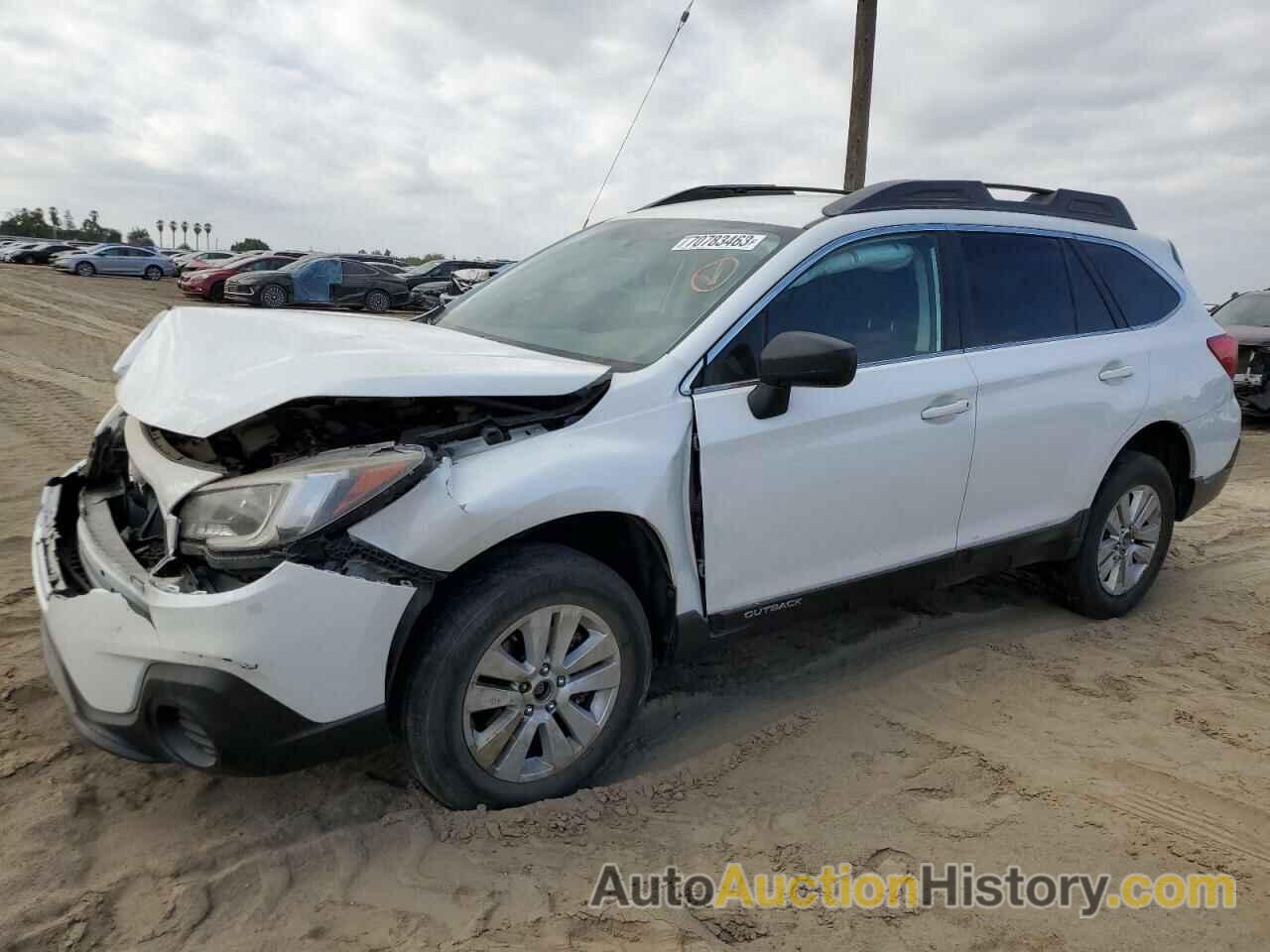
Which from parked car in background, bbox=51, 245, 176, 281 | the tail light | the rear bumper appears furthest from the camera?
parked car in background, bbox=51, 245, 176, 281

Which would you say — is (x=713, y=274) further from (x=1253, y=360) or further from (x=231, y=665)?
(x=1253, y=360)

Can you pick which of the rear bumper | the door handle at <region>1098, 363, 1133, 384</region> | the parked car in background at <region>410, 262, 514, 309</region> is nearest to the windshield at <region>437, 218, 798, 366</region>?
the rear bumper

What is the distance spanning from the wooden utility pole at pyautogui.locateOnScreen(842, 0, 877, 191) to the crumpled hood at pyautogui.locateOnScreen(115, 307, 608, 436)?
28.0ft

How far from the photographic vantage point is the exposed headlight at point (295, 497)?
7.45 feet

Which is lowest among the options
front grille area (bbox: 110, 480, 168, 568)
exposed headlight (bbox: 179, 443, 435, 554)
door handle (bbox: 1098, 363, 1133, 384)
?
front grille area (bbox: 110, 480, 168, 568)

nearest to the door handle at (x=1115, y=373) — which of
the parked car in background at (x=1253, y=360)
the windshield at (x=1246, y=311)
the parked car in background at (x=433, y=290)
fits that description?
the parked car in background at (x=1253, y=360)

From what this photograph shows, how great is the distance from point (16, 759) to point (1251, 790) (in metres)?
3.87

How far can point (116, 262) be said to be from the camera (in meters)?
36.5

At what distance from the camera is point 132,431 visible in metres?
3.02

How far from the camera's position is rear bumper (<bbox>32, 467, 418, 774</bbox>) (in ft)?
7.36

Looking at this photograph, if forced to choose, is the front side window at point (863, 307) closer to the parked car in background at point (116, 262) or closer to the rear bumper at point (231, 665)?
the rear bumper at point (231, 665)

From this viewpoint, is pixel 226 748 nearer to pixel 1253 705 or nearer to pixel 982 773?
pixel 982 773

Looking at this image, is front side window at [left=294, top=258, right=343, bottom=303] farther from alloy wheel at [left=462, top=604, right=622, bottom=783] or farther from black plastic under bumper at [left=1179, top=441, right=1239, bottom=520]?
alloy wheel at [left=462, top=604, right=622, bottom=783]

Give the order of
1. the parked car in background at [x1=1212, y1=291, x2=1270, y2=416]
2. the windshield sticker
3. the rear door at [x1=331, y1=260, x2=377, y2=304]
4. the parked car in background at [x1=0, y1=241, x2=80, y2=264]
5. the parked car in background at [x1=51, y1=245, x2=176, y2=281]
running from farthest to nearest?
the parked car in background at [x1=0, y1=241, x2=80, y2=264] < the parked car in background at [x1=51, y1=245, x2=176, y2=281] < the rear door at [x1=331, y1=260, x2=377, y2=304] < the parked car in background at [x1=1212, y1=291, x2=1270, y2=416] < the windshield sticker
